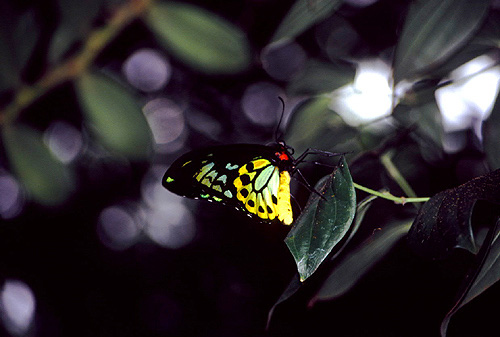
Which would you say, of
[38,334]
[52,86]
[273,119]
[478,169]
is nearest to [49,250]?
[38,334]

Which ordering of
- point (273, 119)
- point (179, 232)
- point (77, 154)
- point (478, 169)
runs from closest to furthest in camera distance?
point (478, 169) < point (77, 154) < point (273, 119) < point (179, 232)

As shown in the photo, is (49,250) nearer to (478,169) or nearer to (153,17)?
(153,17)

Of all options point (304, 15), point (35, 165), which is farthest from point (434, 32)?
point (35, 165)

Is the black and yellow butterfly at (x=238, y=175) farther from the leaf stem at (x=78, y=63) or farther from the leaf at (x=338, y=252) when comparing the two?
the leaf stem at (x=78, y=63)

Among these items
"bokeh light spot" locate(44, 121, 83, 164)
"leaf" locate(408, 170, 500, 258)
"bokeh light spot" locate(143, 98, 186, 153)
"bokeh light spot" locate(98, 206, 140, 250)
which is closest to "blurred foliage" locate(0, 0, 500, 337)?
"leaf" locate(408, 170, 500, 258)

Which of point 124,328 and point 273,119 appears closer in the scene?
point 273,119
